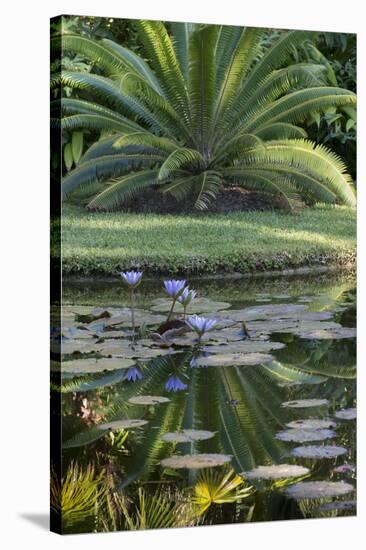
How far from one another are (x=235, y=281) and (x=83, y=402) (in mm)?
1296

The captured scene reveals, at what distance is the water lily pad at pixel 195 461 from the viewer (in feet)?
24.0

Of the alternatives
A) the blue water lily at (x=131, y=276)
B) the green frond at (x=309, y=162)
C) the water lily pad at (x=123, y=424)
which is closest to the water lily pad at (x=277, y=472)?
the water lily pad at (x=123, y=424)

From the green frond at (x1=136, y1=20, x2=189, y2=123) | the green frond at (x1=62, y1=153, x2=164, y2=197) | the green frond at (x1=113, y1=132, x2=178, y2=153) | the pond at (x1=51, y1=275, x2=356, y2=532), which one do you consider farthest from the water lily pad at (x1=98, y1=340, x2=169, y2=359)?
the green frond at (x1=136, y1=20, x2=189, y2=123)

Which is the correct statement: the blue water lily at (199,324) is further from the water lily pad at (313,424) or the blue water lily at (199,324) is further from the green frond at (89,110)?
the green frond at (89,110)

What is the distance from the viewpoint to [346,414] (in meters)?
7.95

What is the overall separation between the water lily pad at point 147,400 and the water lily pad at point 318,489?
101 cm

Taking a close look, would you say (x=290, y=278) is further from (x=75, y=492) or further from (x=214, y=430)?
(x=75, y=492)

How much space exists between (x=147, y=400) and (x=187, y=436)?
0.33m

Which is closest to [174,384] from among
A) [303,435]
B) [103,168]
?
[303,435]

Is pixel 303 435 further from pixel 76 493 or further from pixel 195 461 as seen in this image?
pixel 76 493

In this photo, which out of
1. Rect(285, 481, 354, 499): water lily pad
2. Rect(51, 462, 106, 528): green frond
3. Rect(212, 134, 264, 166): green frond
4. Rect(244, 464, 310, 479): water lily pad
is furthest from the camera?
Rect(212, 134, 264, 166): green frond

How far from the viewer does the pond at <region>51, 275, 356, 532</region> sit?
23.5 feet

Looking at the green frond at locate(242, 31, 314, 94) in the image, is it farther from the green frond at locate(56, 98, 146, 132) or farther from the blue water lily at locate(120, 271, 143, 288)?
the blue water lily at locate(120, 271, 143, 288)

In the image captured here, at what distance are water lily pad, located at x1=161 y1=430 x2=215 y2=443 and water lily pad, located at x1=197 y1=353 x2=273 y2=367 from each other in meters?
0.42
